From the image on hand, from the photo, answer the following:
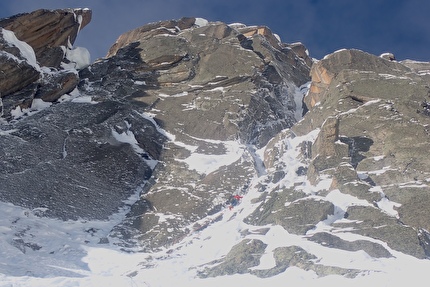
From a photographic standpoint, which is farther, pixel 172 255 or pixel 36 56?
pixel 36 56

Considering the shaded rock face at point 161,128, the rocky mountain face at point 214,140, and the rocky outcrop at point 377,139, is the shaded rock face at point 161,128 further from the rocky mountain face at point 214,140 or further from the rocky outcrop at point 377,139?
the rocky outcrop at point 377,139

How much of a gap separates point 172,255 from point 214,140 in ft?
67.1

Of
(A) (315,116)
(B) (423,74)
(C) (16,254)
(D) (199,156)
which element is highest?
(B) (423,74)

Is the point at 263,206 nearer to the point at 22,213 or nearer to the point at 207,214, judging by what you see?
the point at 207,214

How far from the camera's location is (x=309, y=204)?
4594cm

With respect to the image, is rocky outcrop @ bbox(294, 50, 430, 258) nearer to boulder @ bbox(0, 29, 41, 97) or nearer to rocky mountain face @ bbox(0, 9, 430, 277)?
rocky mountain face @ bbox(0, 9, 430, 277)

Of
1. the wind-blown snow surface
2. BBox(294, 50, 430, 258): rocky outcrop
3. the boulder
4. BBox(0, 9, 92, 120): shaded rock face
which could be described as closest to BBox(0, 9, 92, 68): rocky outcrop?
BBox(0, 9, 92, 120): shaded rock face

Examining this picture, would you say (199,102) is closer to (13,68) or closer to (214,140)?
(214,140)

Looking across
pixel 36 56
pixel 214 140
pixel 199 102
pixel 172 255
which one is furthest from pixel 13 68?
pixel 172 255

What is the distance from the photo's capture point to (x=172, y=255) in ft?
145

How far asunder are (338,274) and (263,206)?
12947 mm

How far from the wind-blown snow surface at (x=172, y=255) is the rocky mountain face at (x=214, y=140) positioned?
25.7 inches

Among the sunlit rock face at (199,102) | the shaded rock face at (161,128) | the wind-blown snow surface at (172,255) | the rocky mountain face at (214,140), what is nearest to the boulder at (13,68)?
the rocky mountain face at (214,140)

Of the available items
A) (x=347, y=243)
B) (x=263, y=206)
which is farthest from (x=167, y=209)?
(x=347, y=243)
